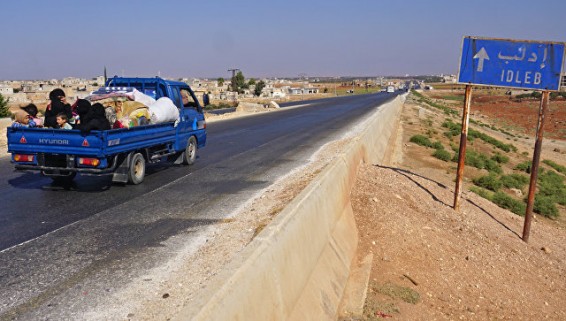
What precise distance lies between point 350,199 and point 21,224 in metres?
5.52

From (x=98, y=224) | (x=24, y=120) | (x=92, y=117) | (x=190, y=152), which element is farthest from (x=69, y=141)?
(x=190, y=152)

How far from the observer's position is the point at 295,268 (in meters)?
5.27

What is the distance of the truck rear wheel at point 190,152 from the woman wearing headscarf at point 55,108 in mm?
3442

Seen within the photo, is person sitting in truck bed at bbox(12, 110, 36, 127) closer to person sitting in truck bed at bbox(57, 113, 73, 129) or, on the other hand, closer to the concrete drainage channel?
person sitting in truck bed at bbox(57, 113, 73, 129)

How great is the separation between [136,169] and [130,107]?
4.53 feet

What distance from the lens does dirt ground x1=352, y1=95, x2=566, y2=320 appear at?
23.2 ft

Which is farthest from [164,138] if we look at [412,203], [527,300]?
[527,300]

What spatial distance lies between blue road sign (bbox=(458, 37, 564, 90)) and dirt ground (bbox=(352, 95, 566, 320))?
307 cm

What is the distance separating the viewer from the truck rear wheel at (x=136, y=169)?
413 inches

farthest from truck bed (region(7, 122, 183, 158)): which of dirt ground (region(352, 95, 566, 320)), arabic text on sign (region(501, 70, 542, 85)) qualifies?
arabic text on sign (region(501, 70, 542, 85))

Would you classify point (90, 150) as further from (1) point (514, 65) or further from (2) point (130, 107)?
(1) point (514, 65)

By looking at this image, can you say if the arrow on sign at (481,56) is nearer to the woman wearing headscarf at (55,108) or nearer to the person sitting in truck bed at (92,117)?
the person sitting in truck bed at (92,117)

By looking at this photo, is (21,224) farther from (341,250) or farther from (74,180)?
(341,250)

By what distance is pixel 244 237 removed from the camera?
22.4 feet
